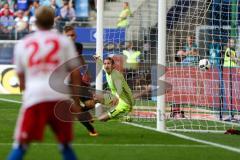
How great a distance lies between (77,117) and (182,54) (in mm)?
4535

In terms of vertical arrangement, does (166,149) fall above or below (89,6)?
below

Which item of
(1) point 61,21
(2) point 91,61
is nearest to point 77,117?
(2) point 91,61

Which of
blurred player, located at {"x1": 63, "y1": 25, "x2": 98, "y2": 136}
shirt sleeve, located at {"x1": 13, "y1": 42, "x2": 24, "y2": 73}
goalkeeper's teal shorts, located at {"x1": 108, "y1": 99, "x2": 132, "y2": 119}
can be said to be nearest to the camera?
shirt sleeve, located at {"x1": 13, "y1": 42, "x2": 24, "y2": 73}

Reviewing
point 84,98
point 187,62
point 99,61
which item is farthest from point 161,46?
point 187,62

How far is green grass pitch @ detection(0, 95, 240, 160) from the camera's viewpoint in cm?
1180

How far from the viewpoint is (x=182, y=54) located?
61.9 feet

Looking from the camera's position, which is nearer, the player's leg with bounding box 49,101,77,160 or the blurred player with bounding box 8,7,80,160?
the blurred player with bounding box 8,7,80,160

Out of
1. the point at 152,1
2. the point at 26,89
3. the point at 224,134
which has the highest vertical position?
the point at 152,1

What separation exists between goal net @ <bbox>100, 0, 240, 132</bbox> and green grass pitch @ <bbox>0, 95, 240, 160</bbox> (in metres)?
1.38

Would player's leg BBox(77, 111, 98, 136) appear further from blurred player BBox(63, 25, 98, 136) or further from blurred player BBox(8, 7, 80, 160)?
blurred player BBox(8, 7, 80, 160)

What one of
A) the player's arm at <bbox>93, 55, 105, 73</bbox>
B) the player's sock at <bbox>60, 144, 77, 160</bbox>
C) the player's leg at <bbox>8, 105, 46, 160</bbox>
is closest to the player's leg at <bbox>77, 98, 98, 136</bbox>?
the player's arm at <bbox>93, 55, 105, 73</bbox>

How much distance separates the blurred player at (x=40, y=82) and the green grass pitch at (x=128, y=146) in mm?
2706

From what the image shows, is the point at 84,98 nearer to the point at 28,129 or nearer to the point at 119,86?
the point at 119,86

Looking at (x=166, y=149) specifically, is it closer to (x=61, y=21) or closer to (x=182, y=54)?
(x=182, y=54)
